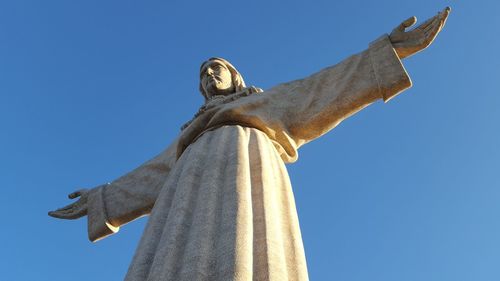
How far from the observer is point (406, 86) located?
18.6ft

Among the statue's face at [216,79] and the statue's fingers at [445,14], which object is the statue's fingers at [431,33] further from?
the statue's face at [216,79]

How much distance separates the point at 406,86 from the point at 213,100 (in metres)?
2.11

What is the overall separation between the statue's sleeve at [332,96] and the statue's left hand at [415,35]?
0.30ft

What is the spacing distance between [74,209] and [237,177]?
3.38 meters

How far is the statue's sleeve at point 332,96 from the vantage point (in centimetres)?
581

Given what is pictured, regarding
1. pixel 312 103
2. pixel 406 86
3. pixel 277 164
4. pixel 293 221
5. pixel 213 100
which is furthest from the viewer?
pixel 213 100

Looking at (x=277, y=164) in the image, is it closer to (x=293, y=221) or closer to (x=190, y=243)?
(x=293, y=221)

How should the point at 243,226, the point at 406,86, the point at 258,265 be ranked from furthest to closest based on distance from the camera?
the point at 406,86 < the point at 243,226 < the point at 258,265

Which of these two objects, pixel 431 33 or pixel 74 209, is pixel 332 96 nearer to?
pixel 431 33

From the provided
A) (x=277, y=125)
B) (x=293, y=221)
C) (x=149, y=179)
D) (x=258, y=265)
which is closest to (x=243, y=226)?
(x=258, y=265)

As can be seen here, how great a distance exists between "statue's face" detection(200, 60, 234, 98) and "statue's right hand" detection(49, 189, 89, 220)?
6.07 feet

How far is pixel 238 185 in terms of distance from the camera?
4332 mm

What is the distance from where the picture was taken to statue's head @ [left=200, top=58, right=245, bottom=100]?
733 cm

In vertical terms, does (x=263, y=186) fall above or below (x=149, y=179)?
below
